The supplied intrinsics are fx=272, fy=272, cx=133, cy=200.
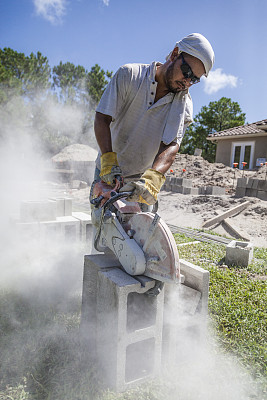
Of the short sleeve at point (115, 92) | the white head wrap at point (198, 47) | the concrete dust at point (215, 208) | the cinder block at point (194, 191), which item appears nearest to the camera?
the white head wrap at point (198, 47)

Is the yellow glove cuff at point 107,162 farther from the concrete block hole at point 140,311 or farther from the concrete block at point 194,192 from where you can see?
the concrete block at point 194,192

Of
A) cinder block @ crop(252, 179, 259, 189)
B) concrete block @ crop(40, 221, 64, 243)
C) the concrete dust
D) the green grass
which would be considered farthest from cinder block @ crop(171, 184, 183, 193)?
concrete block @ crop(40, 221, 64, 243)

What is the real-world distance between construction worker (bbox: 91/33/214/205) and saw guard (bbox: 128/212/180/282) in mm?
180

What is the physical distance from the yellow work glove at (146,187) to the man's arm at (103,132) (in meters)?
0.42

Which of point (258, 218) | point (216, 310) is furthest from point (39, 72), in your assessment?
point (216, 310)

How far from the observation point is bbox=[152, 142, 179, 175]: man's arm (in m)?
1.88

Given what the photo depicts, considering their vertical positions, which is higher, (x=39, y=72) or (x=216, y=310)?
(x=39, y=72)

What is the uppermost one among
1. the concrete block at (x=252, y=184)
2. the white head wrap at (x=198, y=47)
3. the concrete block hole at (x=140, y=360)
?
the white head wrap at (x=198, y=47)

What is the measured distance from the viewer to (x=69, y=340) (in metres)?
2.02

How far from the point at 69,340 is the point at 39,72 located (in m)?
28.5

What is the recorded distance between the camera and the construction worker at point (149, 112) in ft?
5.85

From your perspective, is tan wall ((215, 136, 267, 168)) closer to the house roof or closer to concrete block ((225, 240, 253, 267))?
the house roof

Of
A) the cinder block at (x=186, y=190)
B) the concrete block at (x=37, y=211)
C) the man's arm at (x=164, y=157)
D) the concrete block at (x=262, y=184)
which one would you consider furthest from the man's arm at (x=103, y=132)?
the cinder block at (x=186, y=190)

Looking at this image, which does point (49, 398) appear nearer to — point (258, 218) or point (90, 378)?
point (90, 378)
